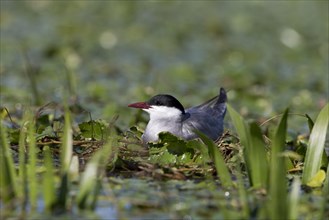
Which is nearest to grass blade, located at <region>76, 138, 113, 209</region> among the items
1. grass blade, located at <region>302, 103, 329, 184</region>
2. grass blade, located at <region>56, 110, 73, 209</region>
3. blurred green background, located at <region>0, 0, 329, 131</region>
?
grass blade, located at <region>56, 110, 73, 209</region>

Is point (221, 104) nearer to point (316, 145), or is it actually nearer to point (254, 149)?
point (316, 145)

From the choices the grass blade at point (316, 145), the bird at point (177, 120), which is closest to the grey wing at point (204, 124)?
the bird at point (177, 120)

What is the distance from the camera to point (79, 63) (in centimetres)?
1451

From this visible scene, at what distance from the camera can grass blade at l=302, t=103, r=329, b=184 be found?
6.53 metres

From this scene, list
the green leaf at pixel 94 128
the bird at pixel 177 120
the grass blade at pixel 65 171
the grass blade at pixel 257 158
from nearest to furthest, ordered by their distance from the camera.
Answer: the grass blade at pixel 65 171
the grass blade at pixel 257 158
the green leaf at pixel 94 128
the bird at pixel 177 120

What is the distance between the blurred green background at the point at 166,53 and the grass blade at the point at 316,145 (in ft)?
12.6

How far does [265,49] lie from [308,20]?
2714mm

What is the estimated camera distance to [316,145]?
6.65 m

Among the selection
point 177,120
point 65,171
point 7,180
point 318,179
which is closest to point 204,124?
point 177,120

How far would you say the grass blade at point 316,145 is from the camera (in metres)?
6.53

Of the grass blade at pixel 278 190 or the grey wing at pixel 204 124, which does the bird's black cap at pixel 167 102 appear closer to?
the grey wing at pixel 204 124

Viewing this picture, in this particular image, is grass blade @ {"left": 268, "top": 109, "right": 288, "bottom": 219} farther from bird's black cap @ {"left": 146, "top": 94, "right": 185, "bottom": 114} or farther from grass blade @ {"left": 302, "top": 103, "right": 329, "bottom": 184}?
bird's black cap @ {"left": 146, "top": 94, "right": 185, "bottom": 114}

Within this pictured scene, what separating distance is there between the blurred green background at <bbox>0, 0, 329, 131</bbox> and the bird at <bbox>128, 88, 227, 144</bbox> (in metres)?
1.43

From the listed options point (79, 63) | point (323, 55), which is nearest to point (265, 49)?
point (323, 55)
